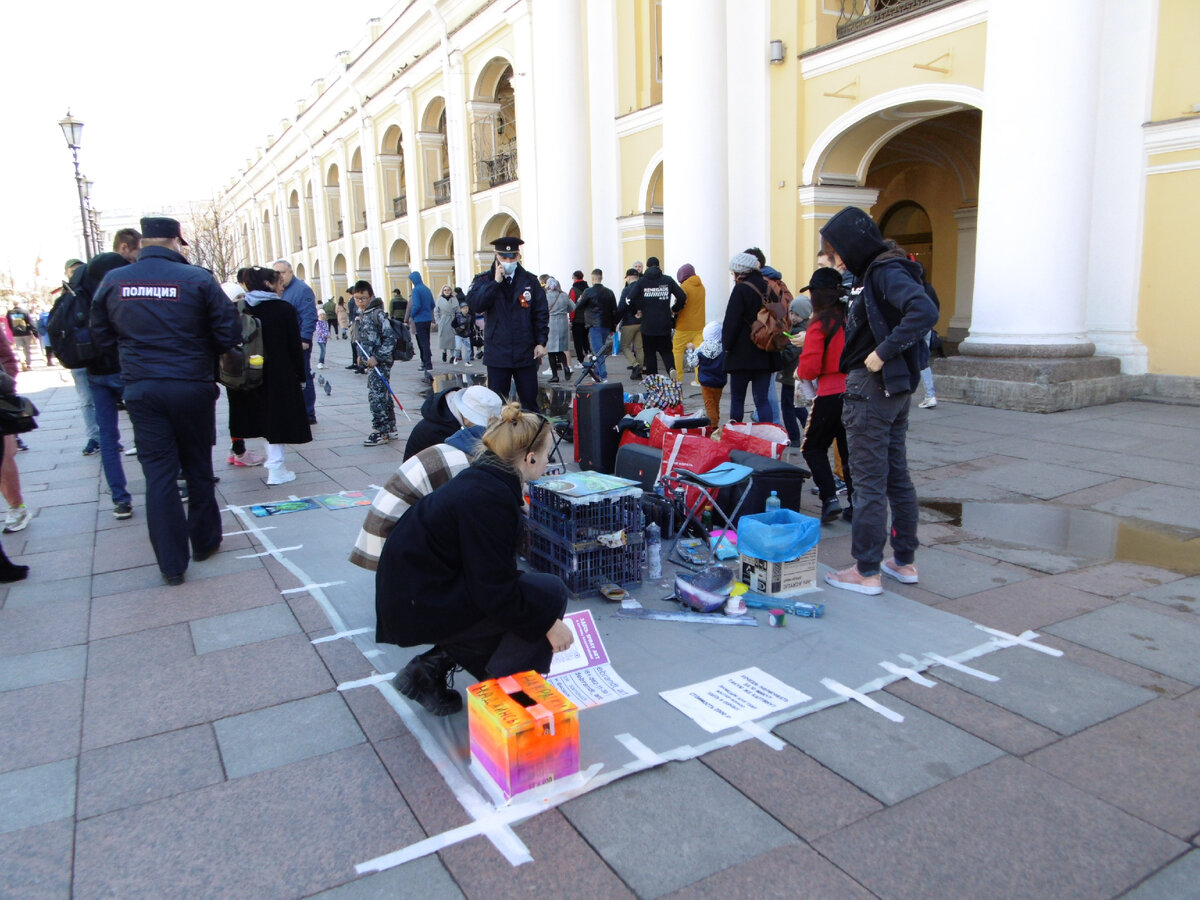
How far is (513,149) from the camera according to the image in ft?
72.0

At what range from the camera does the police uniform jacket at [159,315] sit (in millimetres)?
4324

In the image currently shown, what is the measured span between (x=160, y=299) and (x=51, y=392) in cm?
1383

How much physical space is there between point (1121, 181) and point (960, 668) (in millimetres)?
8276

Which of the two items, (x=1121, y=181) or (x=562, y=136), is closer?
(x=1121, y=181)

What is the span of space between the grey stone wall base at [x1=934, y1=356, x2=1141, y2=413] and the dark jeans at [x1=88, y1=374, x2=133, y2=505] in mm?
8340

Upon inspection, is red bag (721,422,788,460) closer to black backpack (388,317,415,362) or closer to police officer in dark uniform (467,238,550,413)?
police officer in dark uniform (467,238,550,413)

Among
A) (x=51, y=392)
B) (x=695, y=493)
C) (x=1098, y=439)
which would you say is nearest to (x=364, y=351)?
(x=695, y=493)

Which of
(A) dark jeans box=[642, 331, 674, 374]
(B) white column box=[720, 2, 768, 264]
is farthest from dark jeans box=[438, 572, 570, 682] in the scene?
(B) white column box=[720, 2, 768, 264]

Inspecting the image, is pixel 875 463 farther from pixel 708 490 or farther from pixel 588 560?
pixel 588 560

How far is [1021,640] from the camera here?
11.3 ft

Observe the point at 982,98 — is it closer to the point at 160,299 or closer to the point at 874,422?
the point at 874,422

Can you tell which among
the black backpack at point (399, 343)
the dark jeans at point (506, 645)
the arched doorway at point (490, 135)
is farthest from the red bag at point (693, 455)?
the arched doorway at point (490, 135)

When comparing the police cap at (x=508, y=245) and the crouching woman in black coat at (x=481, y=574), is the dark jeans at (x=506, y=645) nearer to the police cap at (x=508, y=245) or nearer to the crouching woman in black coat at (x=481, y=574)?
the crouching woman in black coat at (x=481, y=574)

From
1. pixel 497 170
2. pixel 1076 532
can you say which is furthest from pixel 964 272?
pixel 497 170
